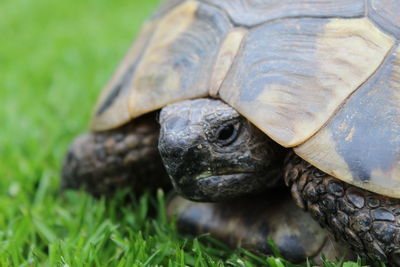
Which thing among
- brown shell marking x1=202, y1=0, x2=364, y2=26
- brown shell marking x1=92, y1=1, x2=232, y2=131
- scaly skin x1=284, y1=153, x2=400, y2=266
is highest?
brown shell marking x1=202, y1=0, x2=364, y2=26

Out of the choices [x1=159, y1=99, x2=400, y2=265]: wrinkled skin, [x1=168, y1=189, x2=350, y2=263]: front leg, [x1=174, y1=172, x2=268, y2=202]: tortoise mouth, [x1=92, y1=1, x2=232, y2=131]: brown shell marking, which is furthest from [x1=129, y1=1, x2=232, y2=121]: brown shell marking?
[x1=168, y1=189, x2=350, y2=263]: front leg

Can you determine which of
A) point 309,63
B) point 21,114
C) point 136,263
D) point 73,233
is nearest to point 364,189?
point 309,63

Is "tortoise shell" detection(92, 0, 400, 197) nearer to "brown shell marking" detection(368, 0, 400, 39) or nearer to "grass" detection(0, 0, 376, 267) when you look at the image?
"brown shell marking" detection(368, 0, 400, 39)

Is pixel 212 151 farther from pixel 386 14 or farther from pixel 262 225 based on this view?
pixel 386 14

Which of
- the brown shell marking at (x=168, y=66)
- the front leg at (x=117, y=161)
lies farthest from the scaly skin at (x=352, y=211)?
the front leg at (x=117, y=161)

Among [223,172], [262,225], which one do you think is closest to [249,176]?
[223,172]

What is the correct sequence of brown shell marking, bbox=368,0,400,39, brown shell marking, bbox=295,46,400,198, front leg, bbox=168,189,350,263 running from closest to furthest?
brown shell marking, bbox=295,46,400,198 < brown shell marking, bbox=368,0,400,39 < front leg, bbox=168,189,350,263
